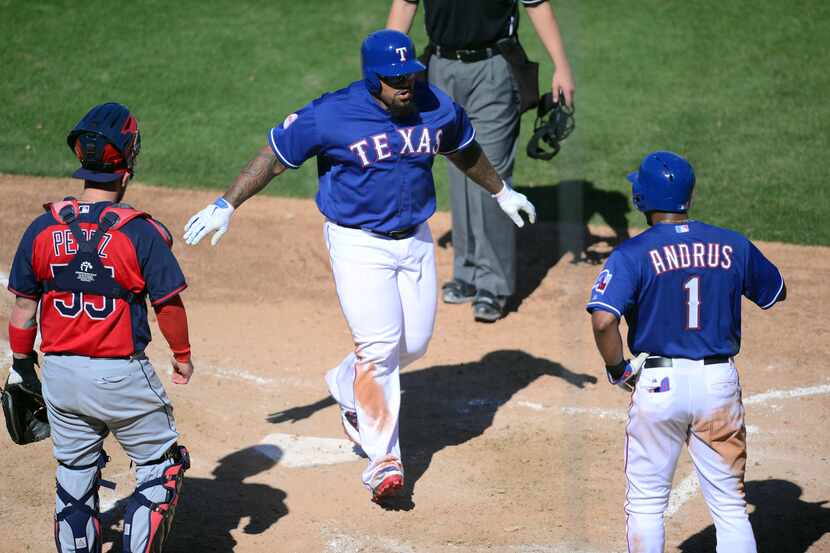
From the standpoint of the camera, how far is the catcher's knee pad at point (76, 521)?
4.56 meters

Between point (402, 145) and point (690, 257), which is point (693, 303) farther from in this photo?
point (402, 145)

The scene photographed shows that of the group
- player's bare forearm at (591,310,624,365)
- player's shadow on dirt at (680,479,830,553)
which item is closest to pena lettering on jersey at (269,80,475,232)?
player's bare forearm at (591,310,624,365)

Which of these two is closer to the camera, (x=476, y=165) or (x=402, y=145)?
(x=402, y=145)

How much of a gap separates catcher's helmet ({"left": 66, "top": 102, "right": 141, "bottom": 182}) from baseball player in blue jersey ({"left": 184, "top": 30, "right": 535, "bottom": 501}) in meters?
0.81

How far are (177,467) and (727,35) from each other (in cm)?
882

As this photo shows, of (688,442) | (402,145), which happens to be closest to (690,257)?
(688,442)

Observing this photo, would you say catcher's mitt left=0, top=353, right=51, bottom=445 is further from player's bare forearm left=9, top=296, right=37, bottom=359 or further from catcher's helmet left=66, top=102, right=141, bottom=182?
catcher's helmet left=66, top=102, right=141, bottom=182

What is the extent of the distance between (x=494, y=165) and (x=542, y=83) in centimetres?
373

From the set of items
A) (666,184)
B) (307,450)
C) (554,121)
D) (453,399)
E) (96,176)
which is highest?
(96,176)

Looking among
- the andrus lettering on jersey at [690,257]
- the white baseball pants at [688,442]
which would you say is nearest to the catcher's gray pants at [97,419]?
the white baseball pants at [688,442]

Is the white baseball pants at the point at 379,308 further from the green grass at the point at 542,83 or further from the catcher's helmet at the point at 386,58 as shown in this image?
the green grass at the point at 542,83

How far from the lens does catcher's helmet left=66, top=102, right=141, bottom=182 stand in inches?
175

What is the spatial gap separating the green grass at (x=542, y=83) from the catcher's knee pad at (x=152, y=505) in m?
5.36

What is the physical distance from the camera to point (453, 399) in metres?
6.82
